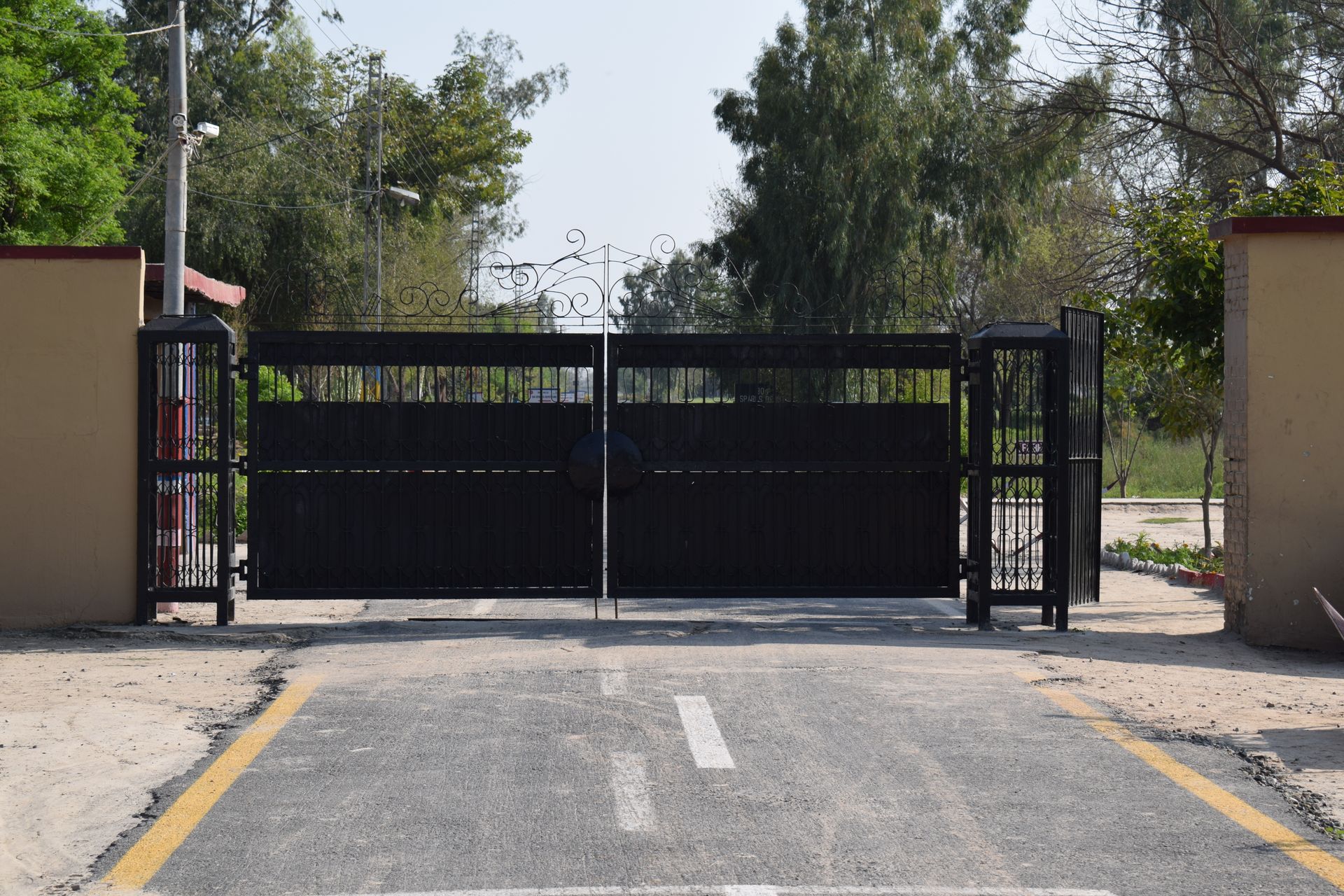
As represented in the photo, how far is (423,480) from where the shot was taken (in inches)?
449

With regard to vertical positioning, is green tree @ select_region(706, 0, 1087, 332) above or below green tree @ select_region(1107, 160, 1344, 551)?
above

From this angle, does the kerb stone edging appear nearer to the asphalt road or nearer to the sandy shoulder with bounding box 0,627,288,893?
the asphalt road

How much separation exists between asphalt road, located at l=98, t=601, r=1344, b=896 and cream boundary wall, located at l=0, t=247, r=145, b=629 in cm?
240

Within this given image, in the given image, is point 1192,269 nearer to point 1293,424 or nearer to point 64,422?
point 1293,424

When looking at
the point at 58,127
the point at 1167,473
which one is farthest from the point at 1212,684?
the point at 58,127

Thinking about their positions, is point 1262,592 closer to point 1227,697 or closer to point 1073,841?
point 1227,697

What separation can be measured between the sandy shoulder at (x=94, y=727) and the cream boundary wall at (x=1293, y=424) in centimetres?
771

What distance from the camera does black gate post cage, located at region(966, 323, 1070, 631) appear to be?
11.3 meters

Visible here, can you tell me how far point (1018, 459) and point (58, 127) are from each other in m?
31.6

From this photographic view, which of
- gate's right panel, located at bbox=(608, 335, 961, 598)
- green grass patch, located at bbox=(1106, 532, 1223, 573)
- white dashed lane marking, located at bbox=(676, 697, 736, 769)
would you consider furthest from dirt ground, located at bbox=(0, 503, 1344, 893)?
green grass patch, located at bbox=(1106, 532, 1223, 573)

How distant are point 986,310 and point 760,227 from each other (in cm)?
1217

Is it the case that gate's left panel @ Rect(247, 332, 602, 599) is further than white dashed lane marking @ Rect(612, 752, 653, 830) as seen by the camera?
Yes

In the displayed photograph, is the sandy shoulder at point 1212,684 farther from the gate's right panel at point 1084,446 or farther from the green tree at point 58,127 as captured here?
the green tree at point 58,127

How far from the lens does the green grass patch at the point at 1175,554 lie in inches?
661
